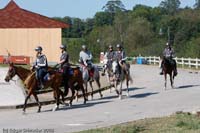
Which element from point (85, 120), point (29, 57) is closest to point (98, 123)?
point (85, 120)

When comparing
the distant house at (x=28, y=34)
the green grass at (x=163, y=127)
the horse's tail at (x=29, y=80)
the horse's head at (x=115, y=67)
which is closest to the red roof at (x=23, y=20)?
the distant house at (x=28, y=34)

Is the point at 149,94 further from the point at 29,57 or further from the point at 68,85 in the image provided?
the point at 29,57

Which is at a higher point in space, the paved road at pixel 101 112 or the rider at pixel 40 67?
the rider at pixel 40 67

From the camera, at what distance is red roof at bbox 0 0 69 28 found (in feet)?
214

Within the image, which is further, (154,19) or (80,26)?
(80,26)

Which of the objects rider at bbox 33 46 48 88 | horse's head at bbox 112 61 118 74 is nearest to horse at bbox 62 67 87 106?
rider at bbox 33 46 48 88

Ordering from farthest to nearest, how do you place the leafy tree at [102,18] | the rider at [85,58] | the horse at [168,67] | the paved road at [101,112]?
1. the leafy tree at [102,18]
2. the horse at [168,67]
3. the rider at [85,58]
4. the paved road at [101,112]

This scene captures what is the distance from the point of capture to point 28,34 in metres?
65.5

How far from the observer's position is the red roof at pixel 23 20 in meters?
65.3

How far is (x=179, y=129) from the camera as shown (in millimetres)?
14414

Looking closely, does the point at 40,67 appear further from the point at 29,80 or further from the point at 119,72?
the point at 119,72

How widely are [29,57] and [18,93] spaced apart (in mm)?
35386

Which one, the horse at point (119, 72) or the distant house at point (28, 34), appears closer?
the horse at point (119, 72)

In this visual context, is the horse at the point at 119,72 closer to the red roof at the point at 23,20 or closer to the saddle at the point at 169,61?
the saddle at the point at 169,61
